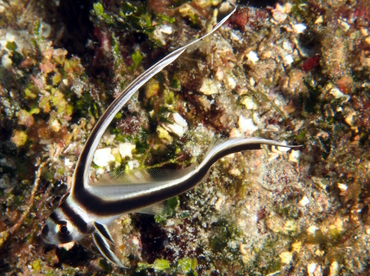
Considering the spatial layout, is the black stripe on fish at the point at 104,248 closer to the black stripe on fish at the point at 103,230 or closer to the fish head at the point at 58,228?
the black stripe on fish at the point at 103,230

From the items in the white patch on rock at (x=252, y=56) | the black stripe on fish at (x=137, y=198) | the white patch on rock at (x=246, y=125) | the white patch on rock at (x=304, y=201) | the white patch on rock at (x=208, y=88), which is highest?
the white patch on rock at (x=252, y=56)

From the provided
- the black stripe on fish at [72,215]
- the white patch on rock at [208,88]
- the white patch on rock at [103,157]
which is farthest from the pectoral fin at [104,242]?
the white patch on rock at [208,88]

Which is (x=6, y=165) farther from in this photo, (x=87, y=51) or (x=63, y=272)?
(x=87, y=51)

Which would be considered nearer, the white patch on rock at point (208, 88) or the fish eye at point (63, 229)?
the fish eye at point (63, 229)

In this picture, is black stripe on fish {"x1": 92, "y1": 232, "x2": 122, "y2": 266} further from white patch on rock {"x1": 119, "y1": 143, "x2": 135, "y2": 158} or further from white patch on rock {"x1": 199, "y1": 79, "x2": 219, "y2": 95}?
white patch on rock {"x1": 199, "y1": 79, "x2": 219, "y2": 95}

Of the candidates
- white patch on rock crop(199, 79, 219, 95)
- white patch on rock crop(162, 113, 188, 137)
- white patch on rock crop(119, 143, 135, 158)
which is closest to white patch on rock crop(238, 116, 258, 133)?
white patch on rock crop(199, 79, 219, 95)

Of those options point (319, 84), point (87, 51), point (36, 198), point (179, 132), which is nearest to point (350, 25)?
point (319, 84)
